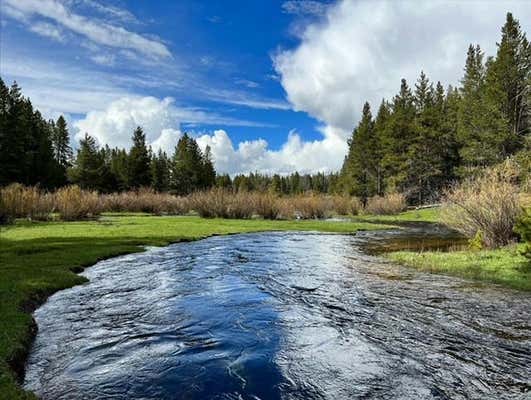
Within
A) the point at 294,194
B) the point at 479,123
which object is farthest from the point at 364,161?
the point at 294,194

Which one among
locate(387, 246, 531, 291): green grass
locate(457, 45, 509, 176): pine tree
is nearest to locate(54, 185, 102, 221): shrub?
locate(387, 246, 531, 291): green grass

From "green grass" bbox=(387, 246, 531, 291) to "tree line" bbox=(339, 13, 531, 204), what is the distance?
3117cm

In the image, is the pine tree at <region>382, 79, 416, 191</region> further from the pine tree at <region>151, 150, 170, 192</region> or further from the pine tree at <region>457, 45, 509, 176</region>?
the pine tree at <region>151, 150, 170, 192</region>

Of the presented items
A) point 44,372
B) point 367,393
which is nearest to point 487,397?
point 367,393

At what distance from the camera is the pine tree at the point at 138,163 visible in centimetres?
6781

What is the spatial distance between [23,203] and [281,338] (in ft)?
82.7

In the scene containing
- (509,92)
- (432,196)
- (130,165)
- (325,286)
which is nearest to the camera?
(325,286)

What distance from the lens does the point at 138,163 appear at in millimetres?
68312

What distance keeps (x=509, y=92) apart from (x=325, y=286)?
47.4 metres

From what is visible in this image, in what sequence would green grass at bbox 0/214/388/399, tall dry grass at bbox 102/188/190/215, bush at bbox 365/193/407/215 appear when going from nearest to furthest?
green grass at bbox 0/214/388/399
tall dry grass at bbox 102/188/190/215
bush at bbox 365/193/407/215

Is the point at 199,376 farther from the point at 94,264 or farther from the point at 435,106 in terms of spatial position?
the point at 435,106

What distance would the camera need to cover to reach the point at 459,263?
40.6 feet

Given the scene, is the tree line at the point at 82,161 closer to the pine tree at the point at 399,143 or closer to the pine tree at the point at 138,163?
the pine tree at the point at 138,163

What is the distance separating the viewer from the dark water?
197 inches
